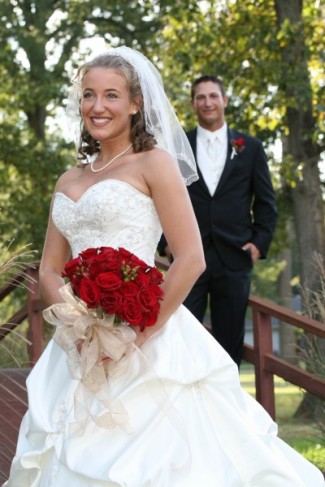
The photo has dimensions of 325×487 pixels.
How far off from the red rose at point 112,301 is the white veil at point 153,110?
787 mm

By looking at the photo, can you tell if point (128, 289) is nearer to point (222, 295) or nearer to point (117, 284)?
point (117, 284)

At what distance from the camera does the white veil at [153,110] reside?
418 cm

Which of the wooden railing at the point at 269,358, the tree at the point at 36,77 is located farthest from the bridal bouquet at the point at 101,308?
the tree at the point at 36,77

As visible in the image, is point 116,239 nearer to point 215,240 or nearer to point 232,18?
point 215,240

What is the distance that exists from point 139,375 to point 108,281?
0.45 m

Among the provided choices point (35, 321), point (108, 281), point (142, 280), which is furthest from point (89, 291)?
point (35, 321)

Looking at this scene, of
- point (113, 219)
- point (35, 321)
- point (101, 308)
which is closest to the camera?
point (101, 308)

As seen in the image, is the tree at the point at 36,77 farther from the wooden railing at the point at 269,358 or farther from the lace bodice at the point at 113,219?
the lace bodice at the point at 113,219

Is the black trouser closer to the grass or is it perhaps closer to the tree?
the grass

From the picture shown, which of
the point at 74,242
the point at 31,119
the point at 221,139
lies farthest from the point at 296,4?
the point at 74,242

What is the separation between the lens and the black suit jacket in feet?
21.1

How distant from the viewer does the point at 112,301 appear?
3.64 metres

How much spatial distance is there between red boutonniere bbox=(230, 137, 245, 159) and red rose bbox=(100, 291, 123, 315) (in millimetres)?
2997

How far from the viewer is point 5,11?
17422 millimetres
